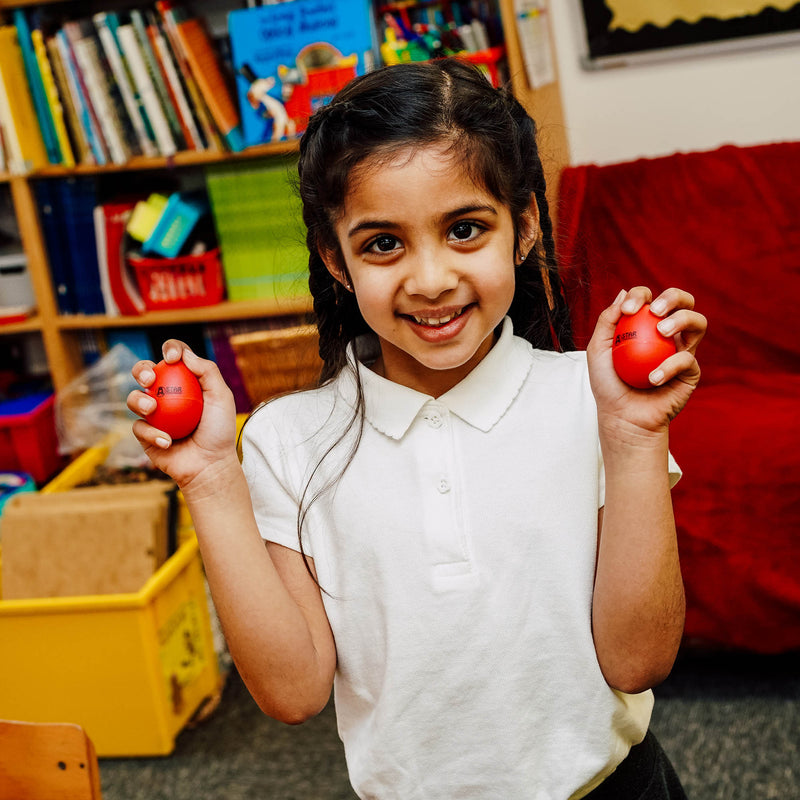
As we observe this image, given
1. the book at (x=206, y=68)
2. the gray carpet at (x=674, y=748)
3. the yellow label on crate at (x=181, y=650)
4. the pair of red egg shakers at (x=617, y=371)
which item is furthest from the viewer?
the book at (x=206, y=68)

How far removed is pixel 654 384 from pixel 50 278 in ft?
7.61

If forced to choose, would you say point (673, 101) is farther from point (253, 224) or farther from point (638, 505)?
point (638, 505)

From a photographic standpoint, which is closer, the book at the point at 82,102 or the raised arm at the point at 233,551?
the raised arm at the point at 233,551

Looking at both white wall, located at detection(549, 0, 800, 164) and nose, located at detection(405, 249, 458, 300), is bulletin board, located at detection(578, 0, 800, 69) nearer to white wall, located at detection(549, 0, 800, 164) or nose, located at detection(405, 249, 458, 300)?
white wall, located at detection(549, 0, 800, 164)

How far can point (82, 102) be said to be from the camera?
260cm

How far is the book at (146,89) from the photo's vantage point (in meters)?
2.52

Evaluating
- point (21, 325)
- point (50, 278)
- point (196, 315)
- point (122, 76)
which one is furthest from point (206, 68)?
point (21, 325)

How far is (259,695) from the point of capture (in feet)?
3.04

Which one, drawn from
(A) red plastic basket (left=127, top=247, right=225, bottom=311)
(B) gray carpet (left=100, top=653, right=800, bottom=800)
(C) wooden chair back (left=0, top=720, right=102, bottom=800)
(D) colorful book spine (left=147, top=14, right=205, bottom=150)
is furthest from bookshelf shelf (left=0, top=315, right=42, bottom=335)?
(C) wooden chair back (left=0, top=720, right=102, bottom=800)

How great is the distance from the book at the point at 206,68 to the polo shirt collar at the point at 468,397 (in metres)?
1.74

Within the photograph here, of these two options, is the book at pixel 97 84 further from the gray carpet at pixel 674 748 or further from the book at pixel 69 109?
the gray carpet at pixel 674 748

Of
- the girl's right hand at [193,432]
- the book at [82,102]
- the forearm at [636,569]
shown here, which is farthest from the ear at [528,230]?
the book at [82,102]

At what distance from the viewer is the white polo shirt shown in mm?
918

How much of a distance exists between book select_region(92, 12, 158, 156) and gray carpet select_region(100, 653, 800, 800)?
1.48 m
